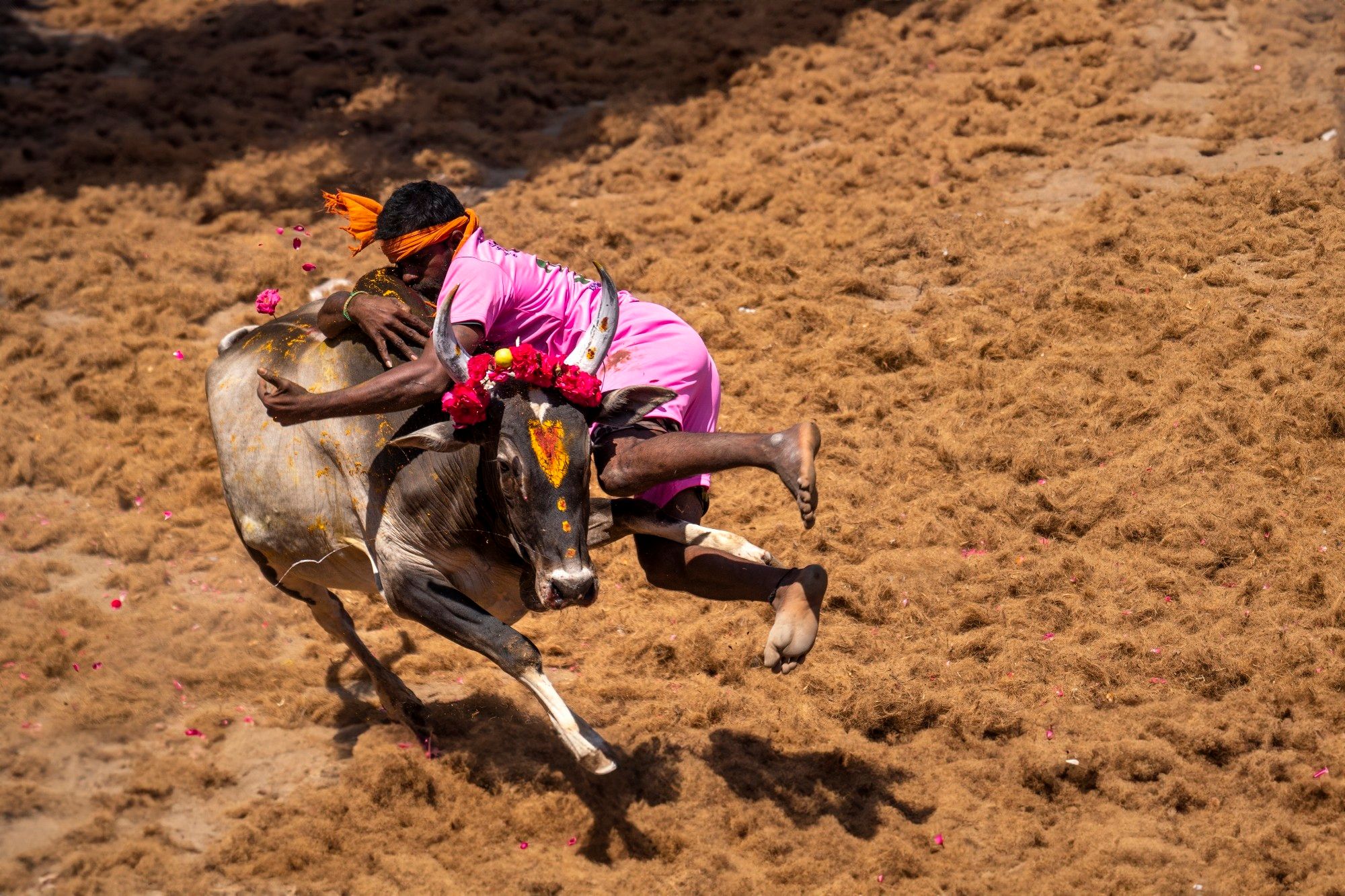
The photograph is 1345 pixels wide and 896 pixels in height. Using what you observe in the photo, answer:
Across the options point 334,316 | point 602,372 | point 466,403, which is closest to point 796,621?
point 602,372

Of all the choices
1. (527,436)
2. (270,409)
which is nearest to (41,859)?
(270,409)

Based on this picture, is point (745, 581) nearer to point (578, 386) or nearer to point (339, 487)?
point (578, 386)

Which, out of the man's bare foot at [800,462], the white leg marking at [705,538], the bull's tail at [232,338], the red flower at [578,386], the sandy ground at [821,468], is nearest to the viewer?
the man's bare foot at [800,462]

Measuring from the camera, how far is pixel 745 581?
380 centimetres

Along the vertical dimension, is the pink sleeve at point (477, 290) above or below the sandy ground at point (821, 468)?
above

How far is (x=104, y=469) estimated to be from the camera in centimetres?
648

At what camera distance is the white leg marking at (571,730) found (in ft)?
11.9

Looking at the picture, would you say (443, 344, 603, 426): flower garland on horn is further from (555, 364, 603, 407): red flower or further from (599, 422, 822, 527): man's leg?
(599, 422, 822, 527): man's leg

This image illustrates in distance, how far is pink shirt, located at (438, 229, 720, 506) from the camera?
3.80 metres

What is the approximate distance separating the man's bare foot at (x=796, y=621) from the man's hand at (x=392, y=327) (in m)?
1.46

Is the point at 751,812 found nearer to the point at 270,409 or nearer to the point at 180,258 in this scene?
the point at 270,409

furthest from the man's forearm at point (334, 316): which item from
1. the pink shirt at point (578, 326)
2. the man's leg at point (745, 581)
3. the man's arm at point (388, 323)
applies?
the man's leg at point (745, 581)

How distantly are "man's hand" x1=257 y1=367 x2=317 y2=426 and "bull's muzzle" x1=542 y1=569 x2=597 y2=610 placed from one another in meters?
0.93

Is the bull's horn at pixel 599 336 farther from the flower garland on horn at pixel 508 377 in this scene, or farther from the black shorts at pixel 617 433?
the black shorts at pixel 617 433
